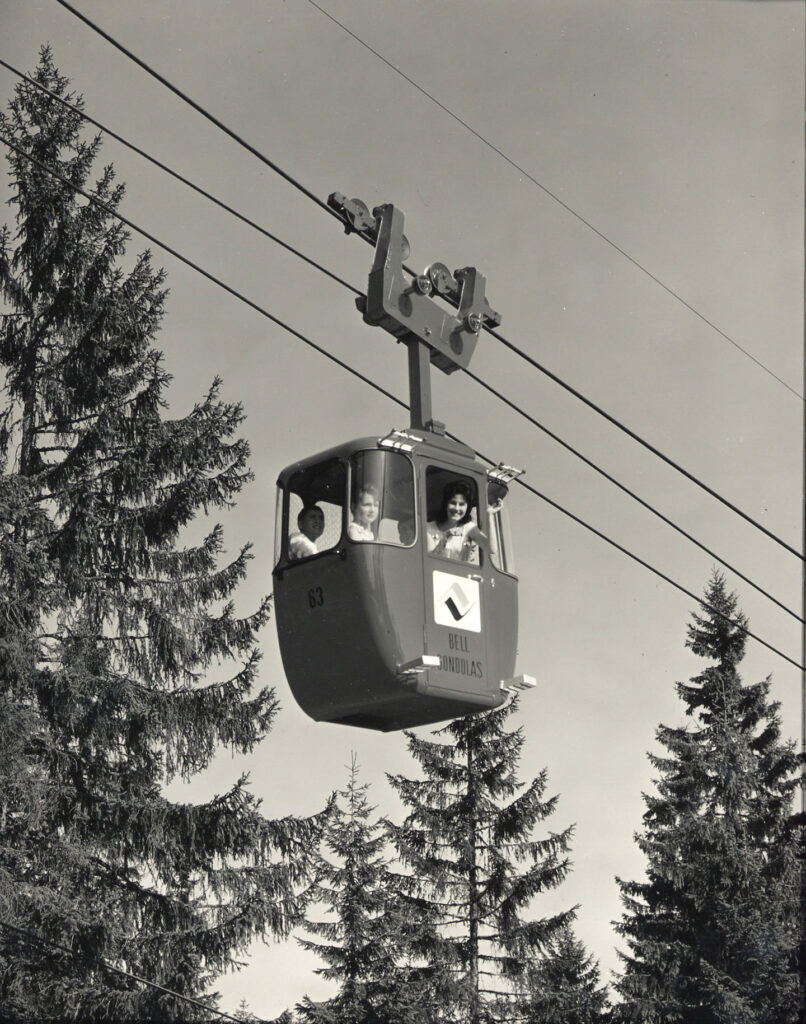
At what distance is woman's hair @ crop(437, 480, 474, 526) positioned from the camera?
32.1 feet

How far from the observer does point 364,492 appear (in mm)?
9172

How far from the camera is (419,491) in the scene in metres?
9.30

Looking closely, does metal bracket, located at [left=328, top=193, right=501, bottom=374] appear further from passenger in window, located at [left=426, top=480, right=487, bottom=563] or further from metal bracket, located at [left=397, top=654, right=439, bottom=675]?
metal bracket, located at [left=397, top=654, right=439, bottom=675]

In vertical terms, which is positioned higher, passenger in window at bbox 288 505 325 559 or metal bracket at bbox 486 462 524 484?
metal bracket at bbox 486 462 524 484

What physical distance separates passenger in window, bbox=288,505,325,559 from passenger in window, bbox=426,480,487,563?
749mm

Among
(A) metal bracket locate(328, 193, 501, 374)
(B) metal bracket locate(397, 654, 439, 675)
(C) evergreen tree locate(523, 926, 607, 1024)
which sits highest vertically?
(A) metal bracket locate(328, 193, 501, 374)

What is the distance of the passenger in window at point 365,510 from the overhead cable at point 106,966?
917cm

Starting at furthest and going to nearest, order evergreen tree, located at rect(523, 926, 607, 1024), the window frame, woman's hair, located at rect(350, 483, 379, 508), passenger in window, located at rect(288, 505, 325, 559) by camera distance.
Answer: evergreen tree, located at rect(523, 926, 607, 1024) → passenger in window, located at rect(288, 505, 325, 559) → woman's hair, located at rect(350, 483, 379, 508) → the window frame

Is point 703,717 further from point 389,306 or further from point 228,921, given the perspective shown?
point 389,306


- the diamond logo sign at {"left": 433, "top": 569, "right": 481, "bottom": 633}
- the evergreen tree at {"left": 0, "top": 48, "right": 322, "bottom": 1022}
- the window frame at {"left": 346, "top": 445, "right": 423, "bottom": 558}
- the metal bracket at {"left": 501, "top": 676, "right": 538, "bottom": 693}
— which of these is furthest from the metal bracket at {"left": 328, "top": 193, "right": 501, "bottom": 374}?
the evergreen tree at {"left": 0, "top": 48, "right": 322, "bottom": 1022}

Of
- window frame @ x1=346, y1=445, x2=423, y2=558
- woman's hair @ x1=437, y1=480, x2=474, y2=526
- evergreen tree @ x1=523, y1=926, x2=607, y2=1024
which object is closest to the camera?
window frame @ x1=346, y1=445, x2=423, y2=558

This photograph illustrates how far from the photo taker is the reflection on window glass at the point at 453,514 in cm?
963

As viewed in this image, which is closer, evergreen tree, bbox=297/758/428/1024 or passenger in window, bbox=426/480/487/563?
passenger in window, bbox=426/480/487/563

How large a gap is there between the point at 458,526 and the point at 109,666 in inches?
398
